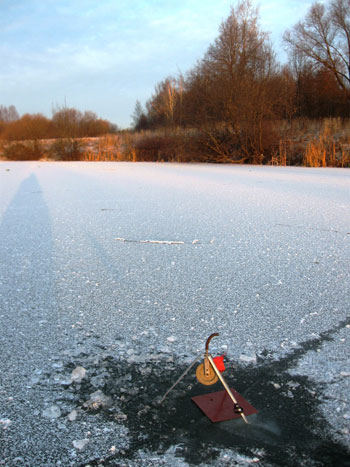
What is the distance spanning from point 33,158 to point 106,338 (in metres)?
14.4

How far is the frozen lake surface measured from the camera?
765 millimetres

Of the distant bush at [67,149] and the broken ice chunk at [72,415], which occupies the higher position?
the distant bush at [67,149]

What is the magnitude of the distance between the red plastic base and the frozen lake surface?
17 millimetres

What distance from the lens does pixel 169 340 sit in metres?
1.16

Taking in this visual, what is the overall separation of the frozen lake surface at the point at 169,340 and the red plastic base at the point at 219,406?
0.02 metres

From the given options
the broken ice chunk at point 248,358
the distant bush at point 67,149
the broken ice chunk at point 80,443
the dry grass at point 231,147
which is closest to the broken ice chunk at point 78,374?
the broken ice chunk at point 80,443

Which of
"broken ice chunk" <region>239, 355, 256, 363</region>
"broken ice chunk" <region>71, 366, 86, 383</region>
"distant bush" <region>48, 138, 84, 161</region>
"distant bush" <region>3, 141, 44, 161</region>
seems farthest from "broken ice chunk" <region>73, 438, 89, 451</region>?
"distant bush" <region>3, 141, 44, 161</region>

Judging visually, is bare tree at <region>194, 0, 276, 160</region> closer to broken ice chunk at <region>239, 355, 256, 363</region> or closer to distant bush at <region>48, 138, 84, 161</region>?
distant bush at <region>48, 138, 84, 161</region>

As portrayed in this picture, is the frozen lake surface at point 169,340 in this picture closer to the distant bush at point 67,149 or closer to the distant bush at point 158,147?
the distant bush at point 158,147

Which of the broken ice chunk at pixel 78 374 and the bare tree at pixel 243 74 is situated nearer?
the broken ice chunk at pixel 78 374

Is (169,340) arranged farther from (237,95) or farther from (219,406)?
(237,95)

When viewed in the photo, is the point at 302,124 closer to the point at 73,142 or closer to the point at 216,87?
the point at 216,87

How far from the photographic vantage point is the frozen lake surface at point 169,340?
2.51ft

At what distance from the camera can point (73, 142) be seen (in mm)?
14203
